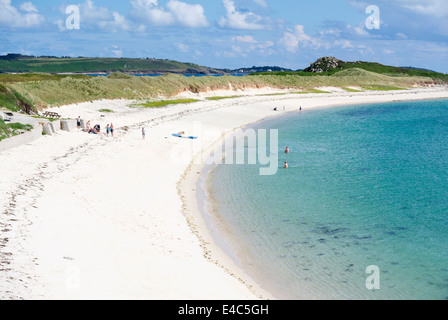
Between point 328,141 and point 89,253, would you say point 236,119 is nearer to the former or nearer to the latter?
point 328,141

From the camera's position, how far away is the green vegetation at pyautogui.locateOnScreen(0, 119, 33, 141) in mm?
32763

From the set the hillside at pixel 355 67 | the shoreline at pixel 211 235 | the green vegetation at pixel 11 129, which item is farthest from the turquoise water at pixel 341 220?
the hillside at pixel 355 67

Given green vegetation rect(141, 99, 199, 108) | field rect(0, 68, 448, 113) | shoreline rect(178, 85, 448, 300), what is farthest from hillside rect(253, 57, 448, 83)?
shoreline rect(178, 85, 448, 300)

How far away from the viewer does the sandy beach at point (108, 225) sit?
591 inches

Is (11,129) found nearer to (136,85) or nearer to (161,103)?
(161,103)

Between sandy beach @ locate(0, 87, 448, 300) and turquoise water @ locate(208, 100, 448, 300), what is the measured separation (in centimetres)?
171

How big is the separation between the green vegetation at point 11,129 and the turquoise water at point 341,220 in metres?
15.0

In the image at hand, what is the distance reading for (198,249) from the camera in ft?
64.4

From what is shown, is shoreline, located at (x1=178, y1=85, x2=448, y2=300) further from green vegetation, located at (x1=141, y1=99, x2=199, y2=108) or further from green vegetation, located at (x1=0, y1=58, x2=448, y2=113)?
green vegetation, located at (x1=141, y1=99, x2=199, y2=108)

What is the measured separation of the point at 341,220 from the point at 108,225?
39.7 feet

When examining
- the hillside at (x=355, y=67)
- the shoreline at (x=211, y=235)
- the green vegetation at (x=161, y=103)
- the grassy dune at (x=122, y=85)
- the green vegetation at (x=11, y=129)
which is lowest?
the shoreline at (x=211, y=235)

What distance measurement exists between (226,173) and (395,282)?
60.3ft

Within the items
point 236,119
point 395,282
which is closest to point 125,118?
point 236,119

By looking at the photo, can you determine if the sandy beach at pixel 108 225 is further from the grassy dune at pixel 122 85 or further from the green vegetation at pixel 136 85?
the green vegetation at pixel 136 85
